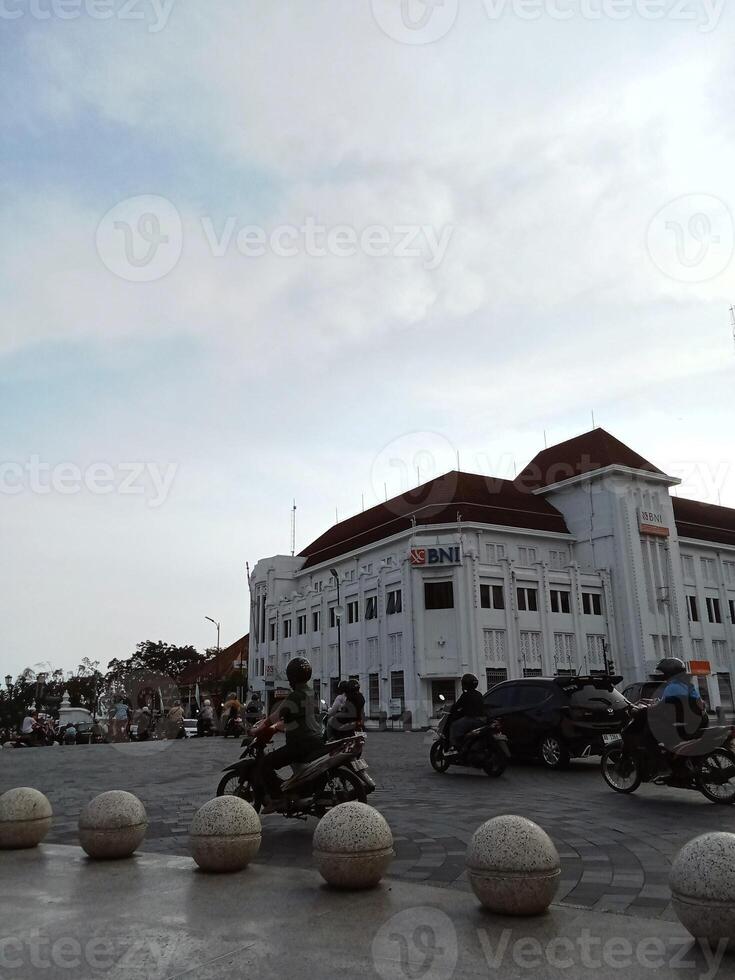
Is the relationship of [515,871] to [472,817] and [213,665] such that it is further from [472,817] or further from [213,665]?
[213,665]

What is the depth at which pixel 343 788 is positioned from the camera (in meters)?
8.03

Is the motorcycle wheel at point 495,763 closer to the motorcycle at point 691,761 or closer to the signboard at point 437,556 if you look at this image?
the motorcycle at point 691,761

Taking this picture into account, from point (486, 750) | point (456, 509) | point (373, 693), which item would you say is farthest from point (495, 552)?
point (486, 750)

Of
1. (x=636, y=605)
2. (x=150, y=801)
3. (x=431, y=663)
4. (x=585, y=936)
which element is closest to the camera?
(x=585, y=936)

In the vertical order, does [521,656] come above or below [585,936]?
above

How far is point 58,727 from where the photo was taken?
121ft

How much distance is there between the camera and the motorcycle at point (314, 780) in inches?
301

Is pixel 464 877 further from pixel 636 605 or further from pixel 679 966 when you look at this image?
pixel 636 605

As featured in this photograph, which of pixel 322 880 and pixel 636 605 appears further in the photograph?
pixel 636 605

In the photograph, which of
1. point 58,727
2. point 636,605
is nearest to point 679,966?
point 58,727

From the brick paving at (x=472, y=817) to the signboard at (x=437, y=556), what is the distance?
3274 cm

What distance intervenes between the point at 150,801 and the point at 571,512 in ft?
178

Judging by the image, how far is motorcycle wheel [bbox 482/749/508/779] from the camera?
516 inches

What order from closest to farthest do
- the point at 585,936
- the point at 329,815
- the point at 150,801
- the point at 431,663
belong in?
the point at 585,936
the point at 329,815
the point at 150,801
the point at 431,663
